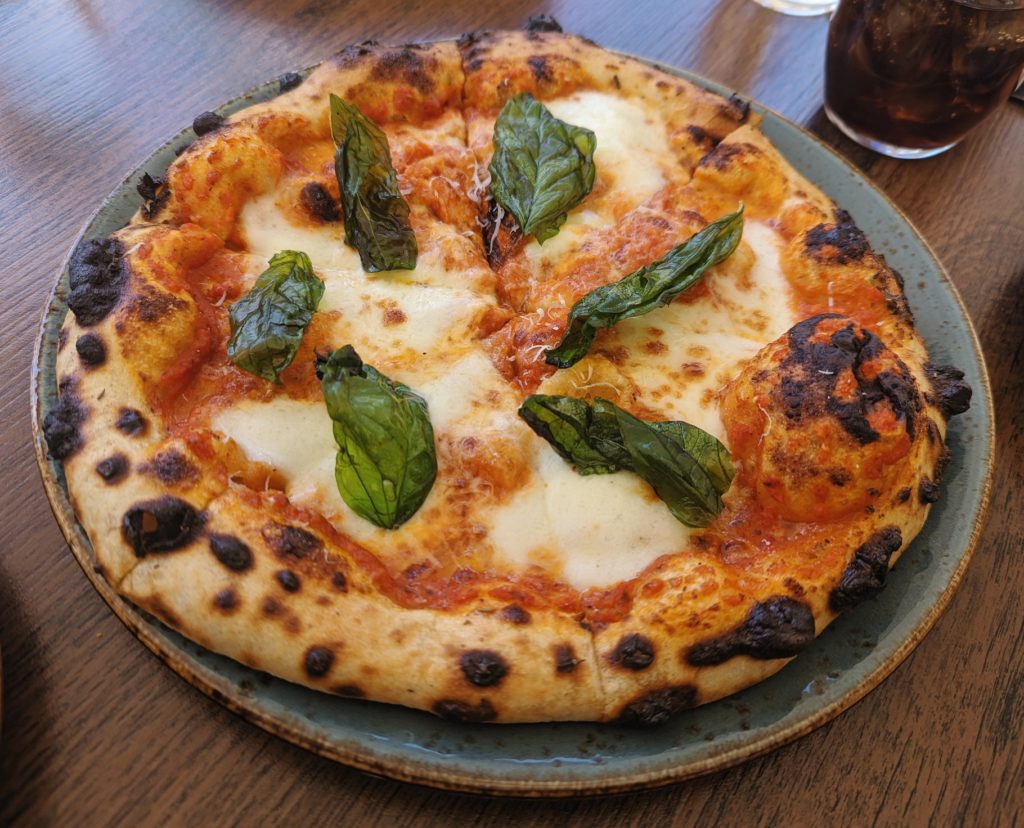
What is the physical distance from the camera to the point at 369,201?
1880 mm

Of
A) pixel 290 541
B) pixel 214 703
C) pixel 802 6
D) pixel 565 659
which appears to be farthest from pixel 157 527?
pixel 802 6

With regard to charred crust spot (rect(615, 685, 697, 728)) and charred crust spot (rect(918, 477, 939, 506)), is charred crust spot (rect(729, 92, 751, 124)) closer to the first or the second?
charred crust spot (rect(918, 477, 939, 506))

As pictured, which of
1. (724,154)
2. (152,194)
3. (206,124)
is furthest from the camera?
(724,154)

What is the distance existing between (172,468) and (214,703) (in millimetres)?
423

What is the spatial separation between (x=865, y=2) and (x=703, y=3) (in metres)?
1.04

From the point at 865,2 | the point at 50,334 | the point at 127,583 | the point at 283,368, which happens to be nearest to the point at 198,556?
the point at 127,583

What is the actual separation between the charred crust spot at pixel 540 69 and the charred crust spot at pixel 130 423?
4.63 ft

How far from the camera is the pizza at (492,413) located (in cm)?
138

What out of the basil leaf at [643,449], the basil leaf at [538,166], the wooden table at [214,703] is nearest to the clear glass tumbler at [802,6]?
the wooden table at [214,703]

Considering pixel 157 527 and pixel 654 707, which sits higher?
pixel 157 527

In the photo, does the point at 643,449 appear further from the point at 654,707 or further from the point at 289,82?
the point at 289,82

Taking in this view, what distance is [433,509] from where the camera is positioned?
1528 mm

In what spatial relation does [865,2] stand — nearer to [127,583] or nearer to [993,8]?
[993,8]

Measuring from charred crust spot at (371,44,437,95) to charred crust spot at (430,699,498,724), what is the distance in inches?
63.9
